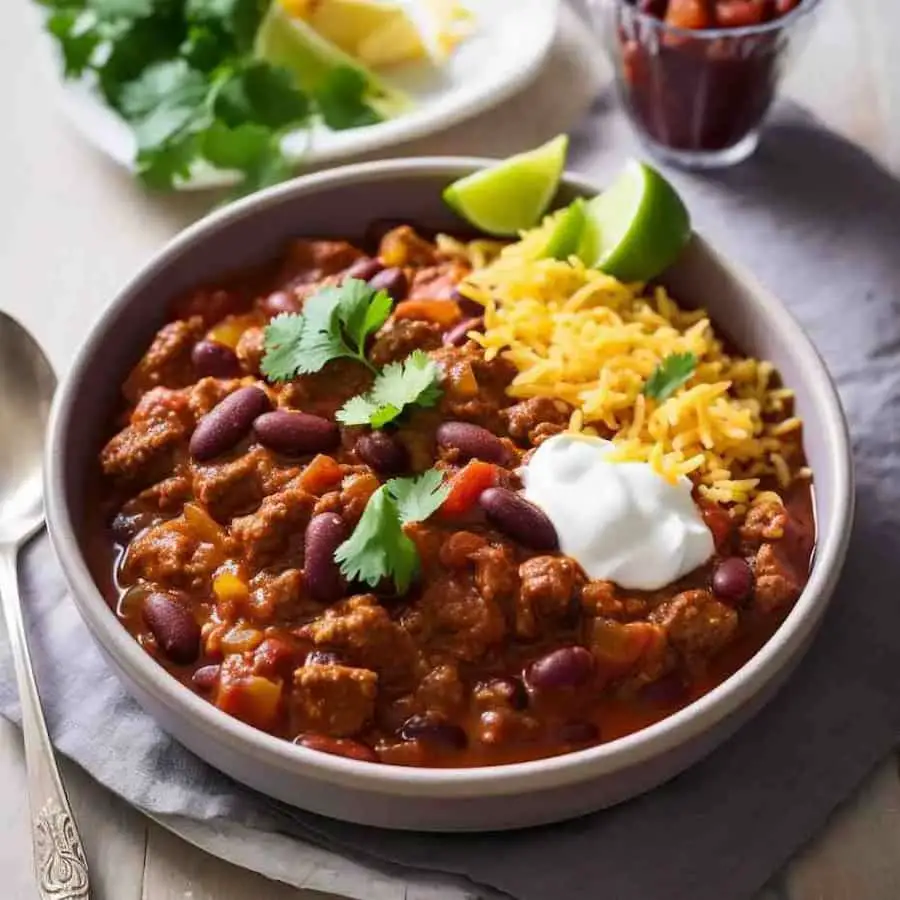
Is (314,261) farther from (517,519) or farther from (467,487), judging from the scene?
(517,519)

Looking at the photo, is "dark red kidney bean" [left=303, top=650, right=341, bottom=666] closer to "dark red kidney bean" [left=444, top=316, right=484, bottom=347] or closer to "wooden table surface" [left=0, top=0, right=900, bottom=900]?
"wooden table surface" [left=0, top=0, right=900, bottom=900]

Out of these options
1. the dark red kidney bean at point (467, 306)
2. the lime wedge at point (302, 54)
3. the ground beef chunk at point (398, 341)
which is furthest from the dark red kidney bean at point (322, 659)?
the lime wedge at point (302, 54)

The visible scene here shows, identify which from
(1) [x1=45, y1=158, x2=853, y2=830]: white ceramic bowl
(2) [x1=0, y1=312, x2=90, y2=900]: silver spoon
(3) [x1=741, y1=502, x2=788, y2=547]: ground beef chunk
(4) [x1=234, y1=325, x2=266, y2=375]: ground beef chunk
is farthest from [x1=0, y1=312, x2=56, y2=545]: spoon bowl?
(3) [x1=741, y1=502, x2=788, y2=547]: ground beef chunk

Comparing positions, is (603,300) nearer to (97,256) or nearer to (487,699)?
(487,699)

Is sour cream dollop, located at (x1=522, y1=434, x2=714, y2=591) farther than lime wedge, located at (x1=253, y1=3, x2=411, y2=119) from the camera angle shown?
No

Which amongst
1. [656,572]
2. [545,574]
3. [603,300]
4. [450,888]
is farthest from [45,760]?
[603,300]

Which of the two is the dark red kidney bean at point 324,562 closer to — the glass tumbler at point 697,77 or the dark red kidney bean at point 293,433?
the dark red kidney bean at point 293,433
